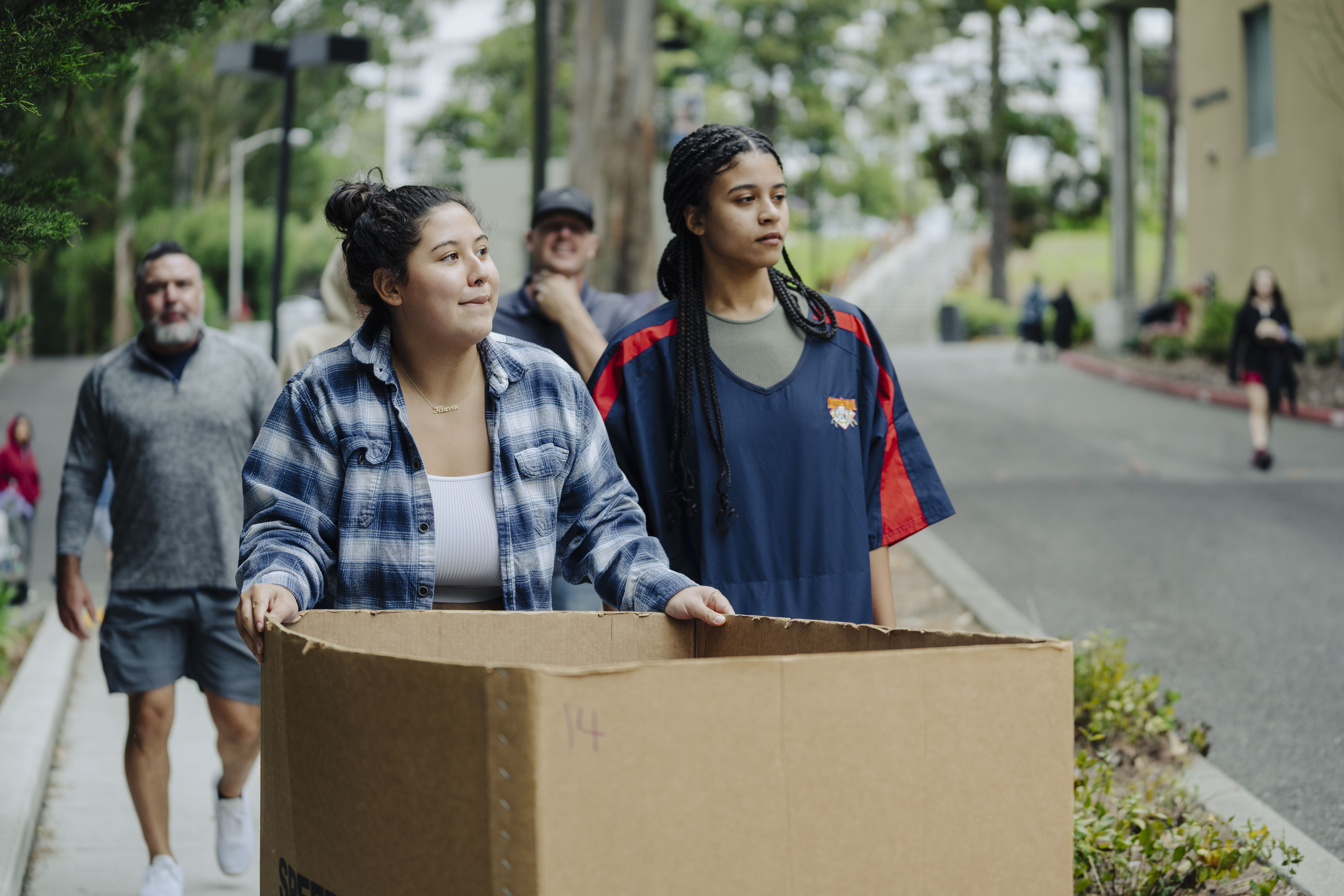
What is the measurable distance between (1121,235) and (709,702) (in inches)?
1218

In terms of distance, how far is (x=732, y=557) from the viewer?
328 centimetres

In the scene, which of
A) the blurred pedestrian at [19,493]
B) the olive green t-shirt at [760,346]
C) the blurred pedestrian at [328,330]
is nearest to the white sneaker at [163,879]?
the blurred pedestrian at [328,330]

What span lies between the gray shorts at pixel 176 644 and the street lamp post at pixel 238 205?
35330mm

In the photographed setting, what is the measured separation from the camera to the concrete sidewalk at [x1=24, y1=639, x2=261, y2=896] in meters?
4.64

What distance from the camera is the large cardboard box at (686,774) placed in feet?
5.52

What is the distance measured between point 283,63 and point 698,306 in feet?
25.6

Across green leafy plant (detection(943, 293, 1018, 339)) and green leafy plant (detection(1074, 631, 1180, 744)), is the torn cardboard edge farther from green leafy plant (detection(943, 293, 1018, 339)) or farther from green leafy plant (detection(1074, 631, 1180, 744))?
green leafy plant (detection(943, 293, 1018, 339))

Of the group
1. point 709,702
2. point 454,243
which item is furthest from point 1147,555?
point 709,702

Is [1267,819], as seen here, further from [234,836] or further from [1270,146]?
[1270,146]

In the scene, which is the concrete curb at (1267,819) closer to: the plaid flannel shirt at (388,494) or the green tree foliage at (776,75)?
the plaid flannel shirt at (388,494)

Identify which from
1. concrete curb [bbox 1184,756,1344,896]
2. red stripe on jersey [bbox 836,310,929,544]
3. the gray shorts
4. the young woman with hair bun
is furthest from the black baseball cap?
concrete curb [bbox 1184,756,1344,896]

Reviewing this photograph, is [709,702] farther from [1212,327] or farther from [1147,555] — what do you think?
[1212,327]

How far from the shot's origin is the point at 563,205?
17.7ft

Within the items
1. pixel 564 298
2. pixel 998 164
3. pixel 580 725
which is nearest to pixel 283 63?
pixel 564 298
